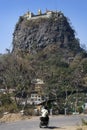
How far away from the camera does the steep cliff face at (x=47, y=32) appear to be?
114 m

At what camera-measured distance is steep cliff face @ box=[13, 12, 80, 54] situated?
11444 cm

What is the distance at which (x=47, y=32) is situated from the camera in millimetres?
116438

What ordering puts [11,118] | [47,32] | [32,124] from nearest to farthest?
[32,124]
[11,118]
[47,32]

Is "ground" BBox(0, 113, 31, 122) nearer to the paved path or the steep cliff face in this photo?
the paved path

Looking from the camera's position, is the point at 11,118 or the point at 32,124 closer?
the point at 32,124

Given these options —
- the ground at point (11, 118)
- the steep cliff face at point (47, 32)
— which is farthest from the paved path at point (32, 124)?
the steep cliff face at point (47, 32)

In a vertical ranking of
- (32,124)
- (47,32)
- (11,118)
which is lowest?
(32,124)

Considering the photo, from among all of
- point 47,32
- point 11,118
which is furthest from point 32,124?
point 47,32

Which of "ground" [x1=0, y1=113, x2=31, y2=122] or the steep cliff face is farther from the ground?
the steep cliff face

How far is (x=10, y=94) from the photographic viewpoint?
141 ft

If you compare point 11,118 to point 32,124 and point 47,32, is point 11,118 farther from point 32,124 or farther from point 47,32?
point 47,32

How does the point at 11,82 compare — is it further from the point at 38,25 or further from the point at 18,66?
the point at 38,25

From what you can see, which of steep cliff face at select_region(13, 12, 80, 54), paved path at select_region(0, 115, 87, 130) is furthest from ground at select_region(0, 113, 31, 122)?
steep cliff face at select_region(13, 12, 80, 54)

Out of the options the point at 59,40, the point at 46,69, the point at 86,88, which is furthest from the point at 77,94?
the point at 59,40
